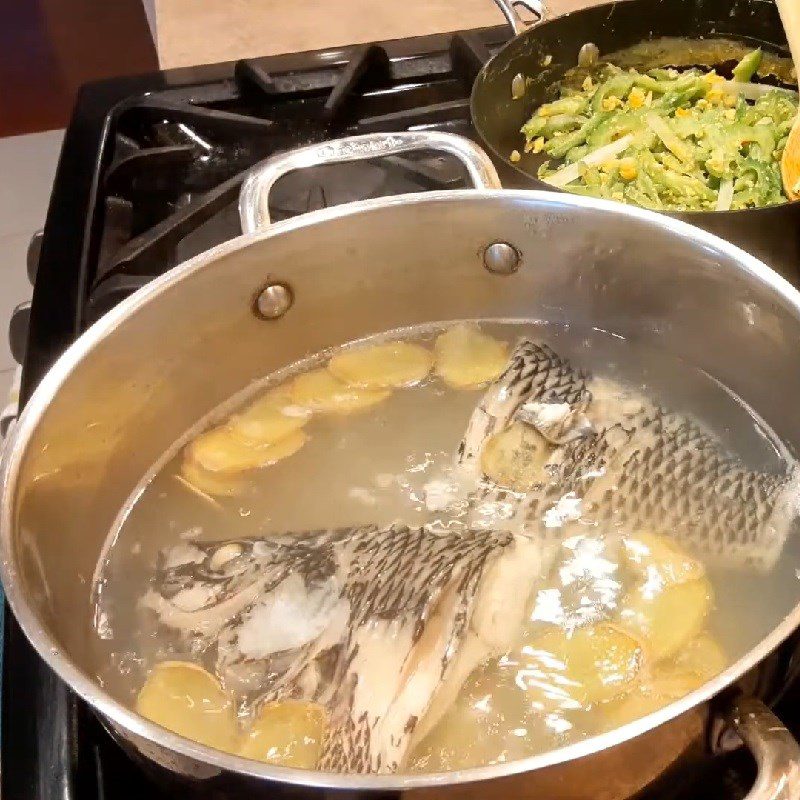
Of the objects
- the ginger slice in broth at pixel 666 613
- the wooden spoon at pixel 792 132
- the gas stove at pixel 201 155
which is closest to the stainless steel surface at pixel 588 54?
the gas stove at pixel 201 155

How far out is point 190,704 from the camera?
60 cm

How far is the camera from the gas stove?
36.6 inches

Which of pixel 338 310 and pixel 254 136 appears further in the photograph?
pixel 254 136

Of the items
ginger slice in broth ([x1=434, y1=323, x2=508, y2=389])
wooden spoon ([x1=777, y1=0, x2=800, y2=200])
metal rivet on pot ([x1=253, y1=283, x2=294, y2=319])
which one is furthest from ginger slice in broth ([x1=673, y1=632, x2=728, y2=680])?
wooden spoon ([x1=777, y1=0, x2=800, y2=200])

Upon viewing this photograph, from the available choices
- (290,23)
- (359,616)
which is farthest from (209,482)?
(290,23)

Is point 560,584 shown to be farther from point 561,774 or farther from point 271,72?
point 271,72

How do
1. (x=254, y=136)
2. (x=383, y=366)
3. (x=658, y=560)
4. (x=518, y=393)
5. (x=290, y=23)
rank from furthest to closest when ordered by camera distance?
(x=290, y=23) < (x=254, y=136) < (x=383, y=366) < (x=518, y=393) < (x=658, y=560)

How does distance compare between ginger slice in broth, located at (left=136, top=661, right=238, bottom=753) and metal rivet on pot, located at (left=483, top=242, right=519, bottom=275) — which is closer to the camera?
ginger slice in broth, located at (left=136, top=661, right=238, bottom=753)

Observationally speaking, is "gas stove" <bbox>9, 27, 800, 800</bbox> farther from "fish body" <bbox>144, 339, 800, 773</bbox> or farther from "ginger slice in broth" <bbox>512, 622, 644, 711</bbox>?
"ginger slice in broth" <bbox>512, 622, 644, 711</bbox>

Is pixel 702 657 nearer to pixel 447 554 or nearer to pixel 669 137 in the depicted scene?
pixel 447 554

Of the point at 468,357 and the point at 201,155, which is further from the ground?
the point at 201,155

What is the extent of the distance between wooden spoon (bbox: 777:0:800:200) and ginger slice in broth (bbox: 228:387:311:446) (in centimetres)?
63

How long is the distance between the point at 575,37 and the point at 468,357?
570mm

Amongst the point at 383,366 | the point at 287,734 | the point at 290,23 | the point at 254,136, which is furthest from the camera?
the point at 290,23
